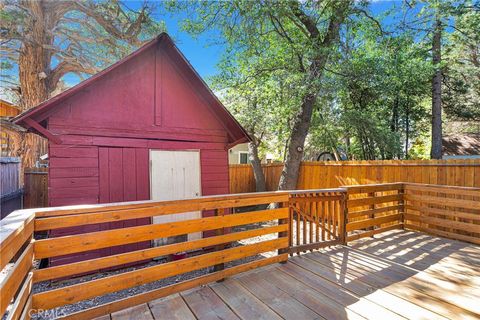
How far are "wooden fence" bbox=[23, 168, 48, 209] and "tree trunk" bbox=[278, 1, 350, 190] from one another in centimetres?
724

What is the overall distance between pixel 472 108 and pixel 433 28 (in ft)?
15.2

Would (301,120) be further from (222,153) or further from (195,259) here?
(195,259)

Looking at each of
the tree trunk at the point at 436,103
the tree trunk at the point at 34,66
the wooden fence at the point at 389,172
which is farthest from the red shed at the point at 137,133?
the tree trunk at the point at 436,103

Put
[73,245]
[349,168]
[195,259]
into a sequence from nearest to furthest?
[73,245], [195,259], [349,168]

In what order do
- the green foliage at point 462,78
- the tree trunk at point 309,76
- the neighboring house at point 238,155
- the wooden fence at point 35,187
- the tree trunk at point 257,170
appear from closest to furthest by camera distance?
the tree trunk at point 309,76 < the wooden fence at point 35,187 < the tree trunk at point 257,170 < the green foliage at point 462,78 < the neighboring house at point 238,155

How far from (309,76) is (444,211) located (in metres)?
4.21

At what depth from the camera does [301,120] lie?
764cm

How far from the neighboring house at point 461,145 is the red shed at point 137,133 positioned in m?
11.5

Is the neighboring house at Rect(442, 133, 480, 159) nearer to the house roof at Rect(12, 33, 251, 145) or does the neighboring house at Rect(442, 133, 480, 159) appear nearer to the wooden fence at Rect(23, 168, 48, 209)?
the house roof at Rect(12, 33, 251, 145)

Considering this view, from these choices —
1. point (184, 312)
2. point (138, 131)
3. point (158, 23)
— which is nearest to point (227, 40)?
point (158, 23)

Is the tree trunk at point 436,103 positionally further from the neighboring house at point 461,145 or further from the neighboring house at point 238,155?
the neighboring house at point 238,155

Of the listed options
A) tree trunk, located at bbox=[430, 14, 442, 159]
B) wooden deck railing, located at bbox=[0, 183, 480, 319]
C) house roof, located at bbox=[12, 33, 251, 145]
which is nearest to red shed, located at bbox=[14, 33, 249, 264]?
house roof, located at bbox=[12, 33, 251, 145]

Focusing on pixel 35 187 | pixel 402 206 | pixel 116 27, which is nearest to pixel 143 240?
pixel 402 206

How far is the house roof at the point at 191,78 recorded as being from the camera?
365 cm
